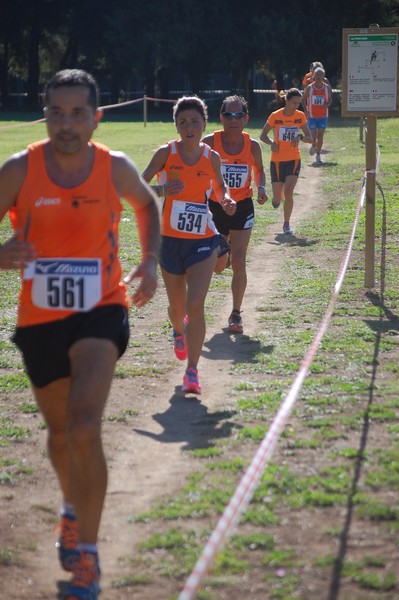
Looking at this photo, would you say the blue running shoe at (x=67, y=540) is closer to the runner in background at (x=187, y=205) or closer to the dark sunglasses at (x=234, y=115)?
the runner in background at (x=187, y=205)

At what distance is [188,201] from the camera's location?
7.96m

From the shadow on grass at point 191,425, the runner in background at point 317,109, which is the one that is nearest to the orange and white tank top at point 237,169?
the shadow on grass at point 191,425

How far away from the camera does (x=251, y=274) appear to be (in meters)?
12.7

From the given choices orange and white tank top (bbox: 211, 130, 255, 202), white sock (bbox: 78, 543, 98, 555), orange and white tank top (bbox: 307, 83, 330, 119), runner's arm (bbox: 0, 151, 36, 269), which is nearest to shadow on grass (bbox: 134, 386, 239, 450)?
white sock (bbox: 78, 543, 98, 555)

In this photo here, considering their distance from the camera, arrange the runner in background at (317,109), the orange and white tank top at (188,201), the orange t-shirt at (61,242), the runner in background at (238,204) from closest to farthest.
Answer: the orange t-shirt at (61,242)
the orange and white tank top at (188,201)
the runner in background at (238,204)
the runner in background at (317,109)

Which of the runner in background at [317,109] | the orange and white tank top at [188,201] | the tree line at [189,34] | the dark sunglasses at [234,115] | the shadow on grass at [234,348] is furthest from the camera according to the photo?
the tree line at [189,34]

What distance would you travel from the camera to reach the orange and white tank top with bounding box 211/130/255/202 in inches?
388

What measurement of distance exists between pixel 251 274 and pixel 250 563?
326 inches

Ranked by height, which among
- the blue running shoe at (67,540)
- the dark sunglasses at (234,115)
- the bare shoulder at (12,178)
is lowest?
the blue running shoe at (67,540)

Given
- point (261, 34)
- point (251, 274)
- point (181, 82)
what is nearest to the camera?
point (251, 274)

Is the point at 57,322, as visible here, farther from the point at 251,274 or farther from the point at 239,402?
the point at 251,274

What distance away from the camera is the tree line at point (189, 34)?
153 feet

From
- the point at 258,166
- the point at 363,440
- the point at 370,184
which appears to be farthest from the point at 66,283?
the point at 370,184

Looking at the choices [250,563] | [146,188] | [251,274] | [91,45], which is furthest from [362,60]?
[91,45]
